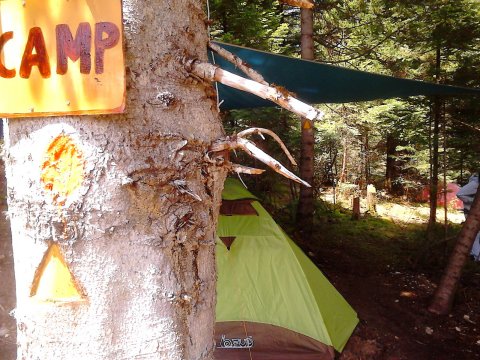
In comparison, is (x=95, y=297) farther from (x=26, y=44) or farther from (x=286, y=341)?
(x=286, y=341)

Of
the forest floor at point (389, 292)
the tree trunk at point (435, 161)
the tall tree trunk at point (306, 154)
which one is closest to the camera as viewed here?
the forest floor at point (389, 292)

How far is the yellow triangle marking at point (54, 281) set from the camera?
586 mm

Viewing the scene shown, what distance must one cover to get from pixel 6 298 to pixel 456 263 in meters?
4.05

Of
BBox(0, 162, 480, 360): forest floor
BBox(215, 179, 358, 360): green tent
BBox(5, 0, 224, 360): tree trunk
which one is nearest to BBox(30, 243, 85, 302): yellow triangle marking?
BBox(5, 0, 224, 360): tree trunk

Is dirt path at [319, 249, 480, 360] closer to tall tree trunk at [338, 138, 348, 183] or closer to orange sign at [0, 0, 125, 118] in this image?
orange sign at [0, 0, 125, 118]

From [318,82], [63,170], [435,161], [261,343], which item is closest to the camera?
[63,170]

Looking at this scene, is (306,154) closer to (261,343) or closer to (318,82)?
(318,82)

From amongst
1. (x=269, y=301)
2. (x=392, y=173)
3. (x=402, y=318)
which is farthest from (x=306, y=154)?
(x=392, y=173)

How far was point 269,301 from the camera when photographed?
307 centimetres

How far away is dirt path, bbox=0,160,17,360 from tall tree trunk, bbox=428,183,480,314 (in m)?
3.72

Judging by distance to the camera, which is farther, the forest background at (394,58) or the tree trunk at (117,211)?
the forest background at (394,58)

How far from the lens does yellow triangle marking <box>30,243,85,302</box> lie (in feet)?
1.92

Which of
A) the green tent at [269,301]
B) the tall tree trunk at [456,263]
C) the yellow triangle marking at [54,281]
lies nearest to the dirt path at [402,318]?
the tall tree trunk at [456,263]

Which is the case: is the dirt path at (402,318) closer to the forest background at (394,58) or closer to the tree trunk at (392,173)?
the forest background at (394,58)
